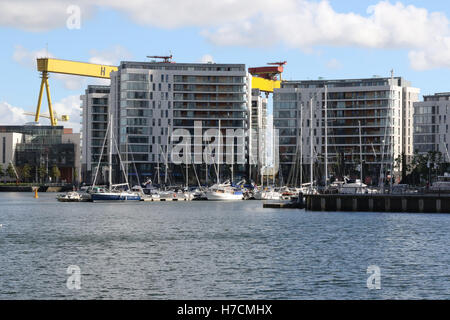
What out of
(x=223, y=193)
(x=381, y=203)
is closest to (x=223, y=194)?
(x=223, y=193)

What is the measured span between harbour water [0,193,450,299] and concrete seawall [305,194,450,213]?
9038mm

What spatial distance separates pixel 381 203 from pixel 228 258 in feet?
202

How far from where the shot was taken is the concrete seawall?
370 ft

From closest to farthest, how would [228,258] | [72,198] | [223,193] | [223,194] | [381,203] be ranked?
1. [228,258]
2. [381,203]
3. [72,198]
4. [223,194]
5. [223,193]

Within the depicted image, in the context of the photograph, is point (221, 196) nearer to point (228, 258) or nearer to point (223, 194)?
point (223, 194)

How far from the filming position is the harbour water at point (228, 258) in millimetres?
44875

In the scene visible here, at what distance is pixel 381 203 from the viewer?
117 meters

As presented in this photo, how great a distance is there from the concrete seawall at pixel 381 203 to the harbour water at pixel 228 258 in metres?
9.04

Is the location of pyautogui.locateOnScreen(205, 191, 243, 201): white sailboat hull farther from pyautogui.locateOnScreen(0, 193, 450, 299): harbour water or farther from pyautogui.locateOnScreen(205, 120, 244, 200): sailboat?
pyautogui.locateOnScreen(0, 193, 450, 299): harbour water

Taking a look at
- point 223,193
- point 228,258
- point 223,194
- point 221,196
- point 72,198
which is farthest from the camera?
point 223,193

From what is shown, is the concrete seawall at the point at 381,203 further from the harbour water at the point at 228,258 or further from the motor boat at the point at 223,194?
the motor boat at the point at 223,194

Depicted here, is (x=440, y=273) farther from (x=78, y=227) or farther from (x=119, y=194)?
(x=119, y=194)

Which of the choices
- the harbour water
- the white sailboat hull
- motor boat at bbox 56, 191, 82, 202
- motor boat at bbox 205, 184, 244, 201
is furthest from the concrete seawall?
motor boat at bbox 56, 191, 82, 202
